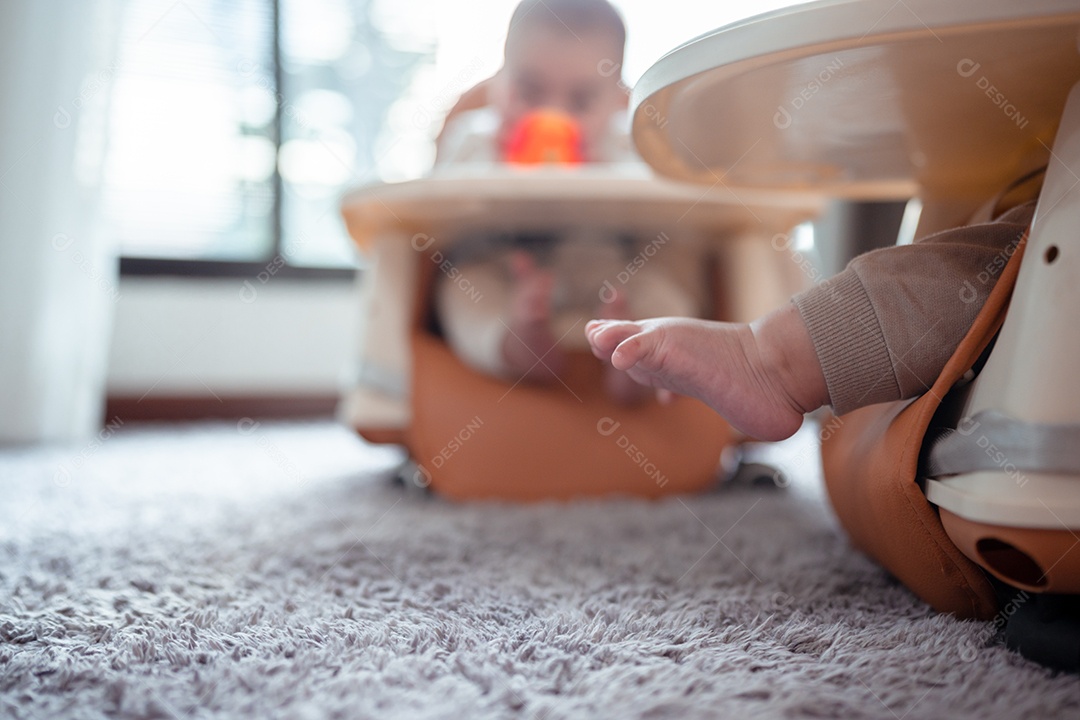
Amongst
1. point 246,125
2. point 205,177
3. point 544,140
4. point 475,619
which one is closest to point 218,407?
point 205,177

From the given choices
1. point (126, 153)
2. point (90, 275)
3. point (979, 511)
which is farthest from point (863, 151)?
point (126, 153)

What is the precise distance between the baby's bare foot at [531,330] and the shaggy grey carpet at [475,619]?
0.54 ft

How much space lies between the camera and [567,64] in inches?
47.5

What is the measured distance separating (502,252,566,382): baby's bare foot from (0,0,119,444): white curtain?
991mm

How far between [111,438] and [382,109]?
106cm

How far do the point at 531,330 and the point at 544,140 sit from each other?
0.47m

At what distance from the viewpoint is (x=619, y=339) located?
48 centimetres

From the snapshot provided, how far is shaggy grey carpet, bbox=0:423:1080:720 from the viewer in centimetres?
37

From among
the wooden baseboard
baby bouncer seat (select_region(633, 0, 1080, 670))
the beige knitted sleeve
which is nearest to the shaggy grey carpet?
baby bouncer seat (select_region(633, 0, 1080, 670))

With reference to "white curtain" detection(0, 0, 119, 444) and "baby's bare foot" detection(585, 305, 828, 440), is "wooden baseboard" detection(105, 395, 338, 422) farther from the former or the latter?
"baby's bare foot" detection(585, 305, 828, 440)

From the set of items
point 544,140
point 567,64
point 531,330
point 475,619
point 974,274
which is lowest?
point 475,619

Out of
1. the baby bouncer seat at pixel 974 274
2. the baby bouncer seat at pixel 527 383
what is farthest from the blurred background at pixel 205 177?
the baby bouncer seat at pixel 974 274

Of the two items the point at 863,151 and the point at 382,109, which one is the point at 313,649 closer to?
the point at 863,151

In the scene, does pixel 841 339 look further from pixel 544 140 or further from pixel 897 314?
pixel 544 140
